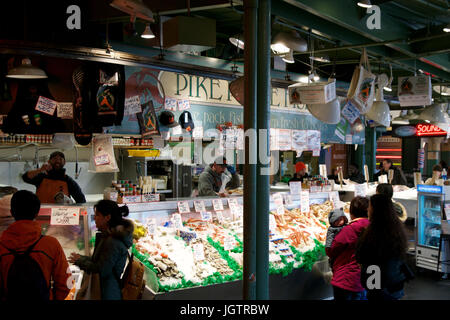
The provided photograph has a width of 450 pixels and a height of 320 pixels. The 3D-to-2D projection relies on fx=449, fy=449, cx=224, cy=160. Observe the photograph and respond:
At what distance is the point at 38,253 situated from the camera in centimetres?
321

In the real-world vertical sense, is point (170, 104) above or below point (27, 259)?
above

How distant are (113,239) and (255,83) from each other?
1.65 metres

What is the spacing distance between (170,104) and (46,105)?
78.3 inches

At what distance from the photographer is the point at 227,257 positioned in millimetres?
5453

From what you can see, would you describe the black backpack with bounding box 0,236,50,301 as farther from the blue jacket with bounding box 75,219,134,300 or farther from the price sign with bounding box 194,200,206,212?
the price sign with bounding box 194,200,206,212

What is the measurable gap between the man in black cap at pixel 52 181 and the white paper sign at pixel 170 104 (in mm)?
1656

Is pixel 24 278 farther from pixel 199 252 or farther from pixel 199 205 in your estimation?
pixel 199 205

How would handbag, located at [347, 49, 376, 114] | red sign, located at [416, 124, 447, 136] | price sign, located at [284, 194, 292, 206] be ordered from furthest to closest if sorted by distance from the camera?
red sign, located at [416, 124, 447, 136]
price sign, located at [284, 194, 292, 206]
handbag, located at [347, 49, 376, 114]

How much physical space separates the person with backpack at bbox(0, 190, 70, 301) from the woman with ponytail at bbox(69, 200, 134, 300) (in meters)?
0.21

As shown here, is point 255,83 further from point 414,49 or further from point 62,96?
point 414,49

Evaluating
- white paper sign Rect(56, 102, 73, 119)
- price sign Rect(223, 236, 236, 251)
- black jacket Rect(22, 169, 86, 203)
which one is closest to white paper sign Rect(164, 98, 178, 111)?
white paper sign Rect(56, 102, 73, 119)

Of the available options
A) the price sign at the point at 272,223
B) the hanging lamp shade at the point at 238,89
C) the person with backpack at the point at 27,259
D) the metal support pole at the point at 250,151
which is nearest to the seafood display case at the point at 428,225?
the price sign at the point at 272,223

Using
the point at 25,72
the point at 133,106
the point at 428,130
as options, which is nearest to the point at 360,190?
the point at 133,106

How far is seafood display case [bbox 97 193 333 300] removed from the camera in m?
4.87
